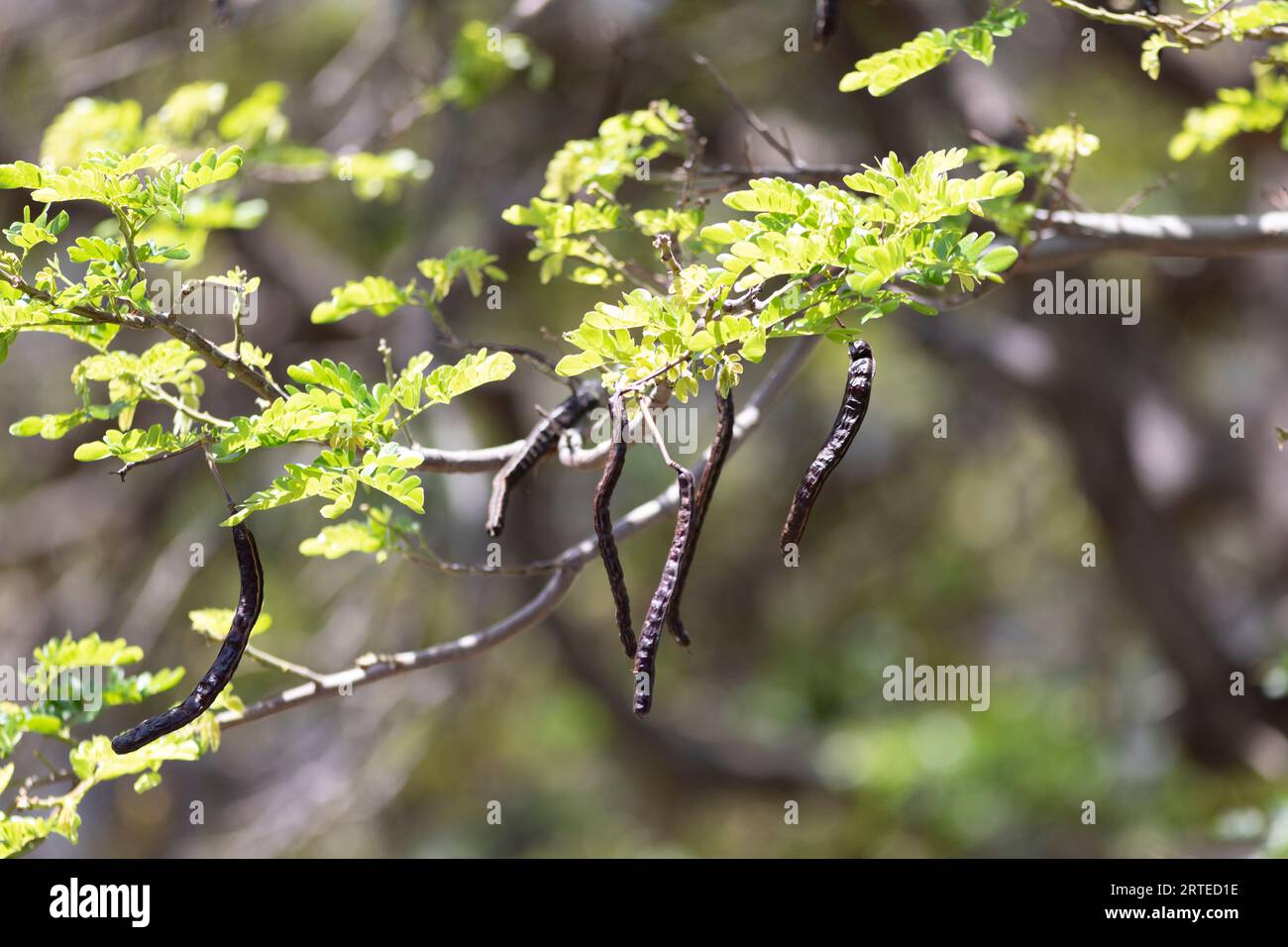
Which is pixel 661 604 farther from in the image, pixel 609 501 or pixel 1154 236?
pixel 1154 236

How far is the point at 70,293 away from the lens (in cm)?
177

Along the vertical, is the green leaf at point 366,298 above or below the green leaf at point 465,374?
above

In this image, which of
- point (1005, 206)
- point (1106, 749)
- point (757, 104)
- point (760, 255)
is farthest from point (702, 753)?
point (760, 255)

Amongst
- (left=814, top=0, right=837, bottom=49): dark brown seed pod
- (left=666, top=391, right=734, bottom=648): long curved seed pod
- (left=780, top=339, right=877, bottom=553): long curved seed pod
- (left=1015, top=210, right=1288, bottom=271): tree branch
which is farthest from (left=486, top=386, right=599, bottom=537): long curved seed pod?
(left=814, top=0, right=837, bottom=49): dark brown seed pod

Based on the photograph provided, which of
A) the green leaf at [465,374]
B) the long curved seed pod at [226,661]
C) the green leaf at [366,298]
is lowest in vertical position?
the long curved seed pod at [226,661]

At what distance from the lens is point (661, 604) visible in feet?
5.77

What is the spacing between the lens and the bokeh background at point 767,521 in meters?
4.97

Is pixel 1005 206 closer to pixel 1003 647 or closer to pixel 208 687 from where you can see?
pixel 208 687

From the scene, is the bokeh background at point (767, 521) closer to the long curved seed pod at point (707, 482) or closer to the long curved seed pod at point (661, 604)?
the long curved seed pod at point (707, 482)

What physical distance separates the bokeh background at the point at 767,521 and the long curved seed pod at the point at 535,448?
2.25m

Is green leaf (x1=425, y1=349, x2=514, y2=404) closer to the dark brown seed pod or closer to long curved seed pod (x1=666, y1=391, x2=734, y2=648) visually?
long curved seed pod (x1=666, y1=391, x2=734, y2=648)

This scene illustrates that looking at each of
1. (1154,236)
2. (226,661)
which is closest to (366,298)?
(226,661)

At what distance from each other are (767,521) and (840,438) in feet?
23.4

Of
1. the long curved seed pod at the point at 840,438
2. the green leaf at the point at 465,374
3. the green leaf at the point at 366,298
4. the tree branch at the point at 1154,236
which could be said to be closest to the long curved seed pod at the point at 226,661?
the green leaf at the point at 465,374
